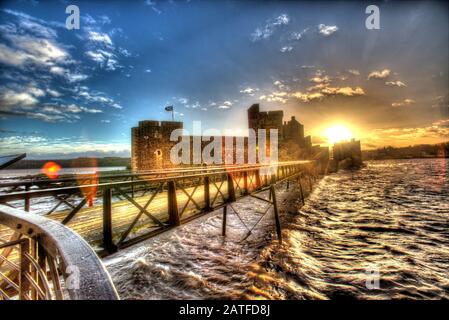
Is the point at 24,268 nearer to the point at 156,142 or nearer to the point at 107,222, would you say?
the point at 107,222

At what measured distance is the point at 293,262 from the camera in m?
7.78

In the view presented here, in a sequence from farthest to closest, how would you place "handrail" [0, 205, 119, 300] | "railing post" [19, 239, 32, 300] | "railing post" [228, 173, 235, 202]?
"railing post" [228, 173, 235, 202] < "railing post" [19, 239, 32, 300] < "handrail" [0, 205, 119, 300]

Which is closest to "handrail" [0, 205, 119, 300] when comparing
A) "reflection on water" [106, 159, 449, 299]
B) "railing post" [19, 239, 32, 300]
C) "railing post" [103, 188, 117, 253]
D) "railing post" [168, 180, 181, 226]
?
"railing post" [19, 239, 32, 300]

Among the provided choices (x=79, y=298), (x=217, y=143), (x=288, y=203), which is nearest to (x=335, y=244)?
(x=288, y=203)

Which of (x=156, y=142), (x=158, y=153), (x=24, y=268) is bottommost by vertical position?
(x=24, y=268)

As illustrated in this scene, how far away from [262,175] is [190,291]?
323 inches

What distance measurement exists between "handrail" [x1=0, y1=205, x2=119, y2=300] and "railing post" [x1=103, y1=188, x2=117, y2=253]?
1.97 meters

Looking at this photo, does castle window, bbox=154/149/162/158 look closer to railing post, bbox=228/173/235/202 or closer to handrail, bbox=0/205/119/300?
railing post, bbox=228/173/235/202

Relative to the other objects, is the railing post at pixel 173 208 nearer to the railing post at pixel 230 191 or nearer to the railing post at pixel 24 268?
the railing post at pixel 230 191

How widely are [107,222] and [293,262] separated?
6922 millimetres

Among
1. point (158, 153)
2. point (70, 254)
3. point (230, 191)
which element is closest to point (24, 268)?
point (70, 254)

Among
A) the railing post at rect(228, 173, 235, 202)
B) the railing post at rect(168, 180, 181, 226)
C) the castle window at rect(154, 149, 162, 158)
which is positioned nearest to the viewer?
the railing post at rect(168, 180, 181, 226)

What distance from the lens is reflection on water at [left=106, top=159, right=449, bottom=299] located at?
610 centimetres
